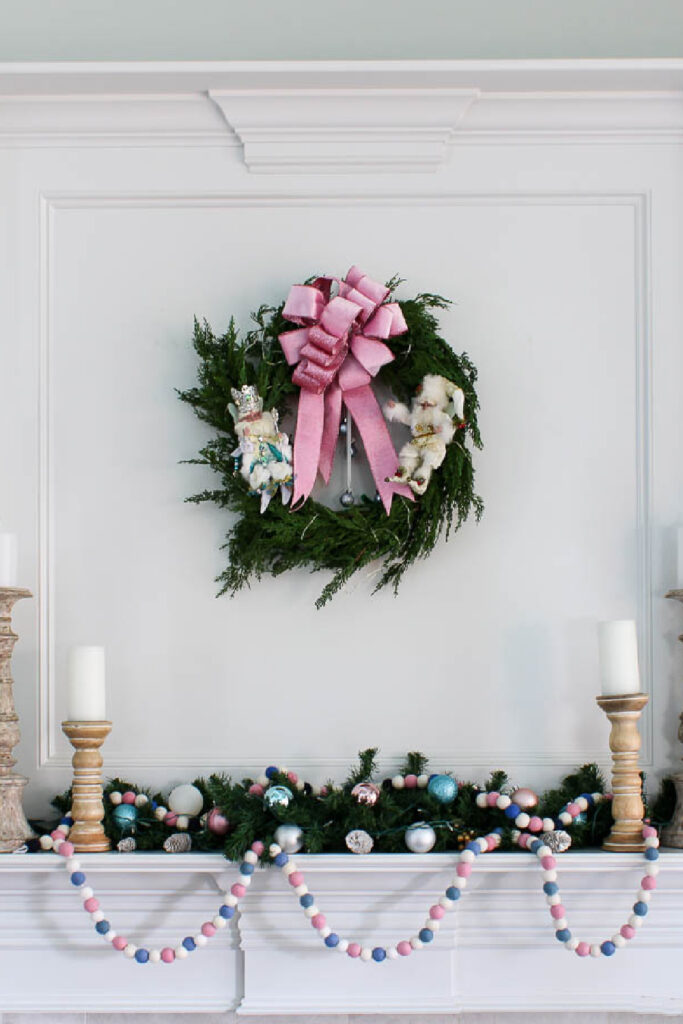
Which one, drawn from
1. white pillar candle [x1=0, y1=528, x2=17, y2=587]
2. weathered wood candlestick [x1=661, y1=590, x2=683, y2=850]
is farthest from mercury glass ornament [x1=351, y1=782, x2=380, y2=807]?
white pillar candle [x1=0, y1=528, x2=17, y2=587]

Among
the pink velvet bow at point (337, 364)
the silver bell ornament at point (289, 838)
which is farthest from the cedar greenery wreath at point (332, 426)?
the silver bell ornament at point (289, 838)

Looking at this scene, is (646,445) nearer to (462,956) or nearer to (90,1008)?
(462,956)

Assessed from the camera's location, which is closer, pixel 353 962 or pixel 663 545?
pixel 353 962

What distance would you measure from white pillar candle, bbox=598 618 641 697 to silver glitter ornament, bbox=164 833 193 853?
732 millimetres

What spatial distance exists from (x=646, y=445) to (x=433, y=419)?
1.37 feet

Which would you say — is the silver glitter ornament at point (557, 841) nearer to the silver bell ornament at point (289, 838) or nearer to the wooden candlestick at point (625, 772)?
the wooden candlestick at point (625, 772)

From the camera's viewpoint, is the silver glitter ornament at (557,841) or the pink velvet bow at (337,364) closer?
the silver glitter ornament at (557,841)

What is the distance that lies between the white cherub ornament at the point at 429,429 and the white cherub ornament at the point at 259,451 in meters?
0.19

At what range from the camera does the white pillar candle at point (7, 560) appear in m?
1.77

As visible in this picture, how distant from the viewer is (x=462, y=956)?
1765 mm

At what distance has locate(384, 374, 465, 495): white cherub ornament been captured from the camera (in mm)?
1828

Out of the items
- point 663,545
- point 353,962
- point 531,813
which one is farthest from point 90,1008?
point 663,545

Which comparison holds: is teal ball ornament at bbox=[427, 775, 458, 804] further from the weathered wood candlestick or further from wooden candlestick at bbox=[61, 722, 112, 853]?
wooden candlestick at bbox=[61, 722, 112, 853]

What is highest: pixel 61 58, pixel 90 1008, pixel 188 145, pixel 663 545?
pixel 61 58
